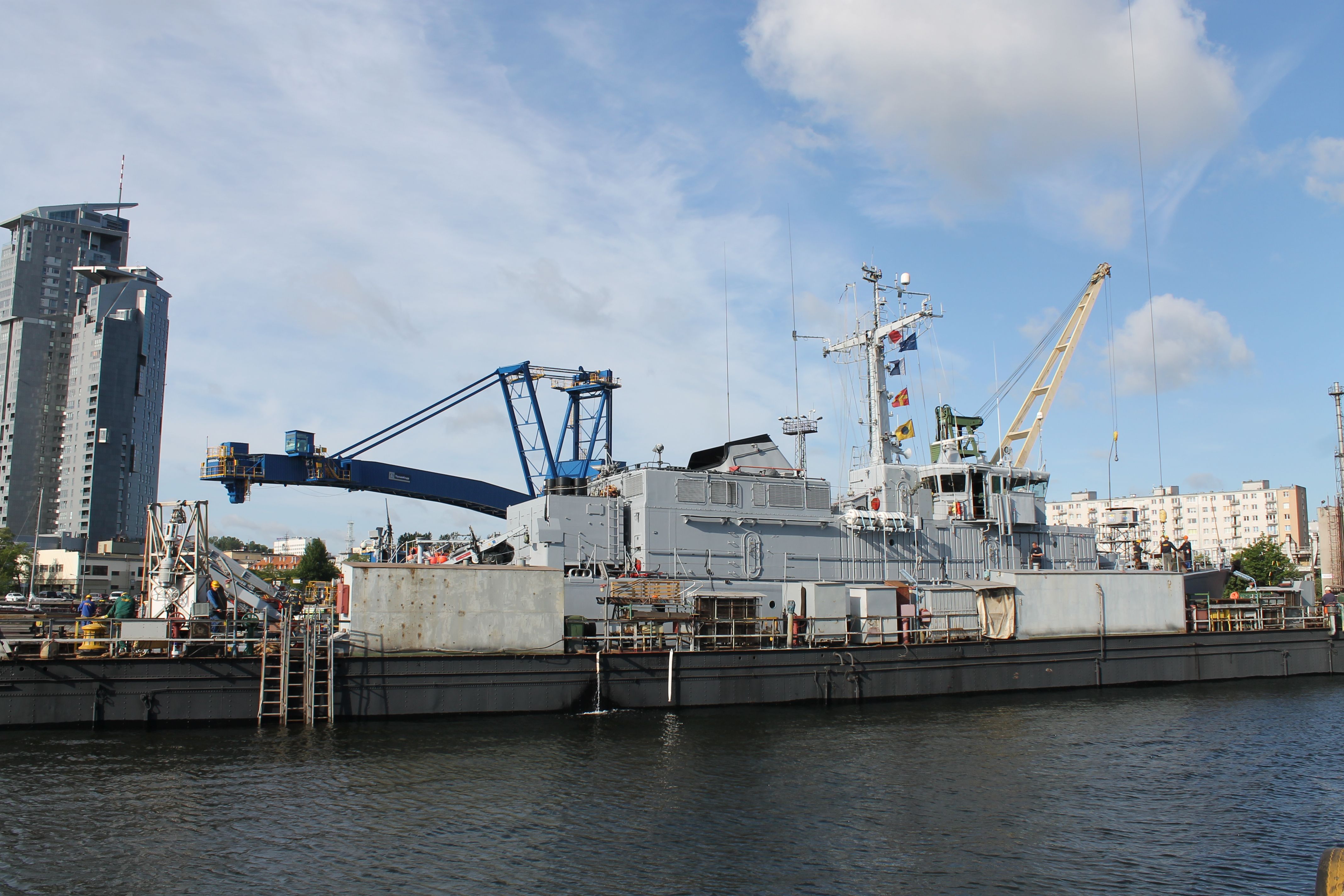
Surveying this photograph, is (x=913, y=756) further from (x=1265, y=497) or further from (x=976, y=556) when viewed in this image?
(x=1265, y=497)

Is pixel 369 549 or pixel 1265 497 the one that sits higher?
pixel 1265 497

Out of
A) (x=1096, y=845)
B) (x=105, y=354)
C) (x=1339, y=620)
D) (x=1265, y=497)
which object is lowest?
(x=1096, y=845)

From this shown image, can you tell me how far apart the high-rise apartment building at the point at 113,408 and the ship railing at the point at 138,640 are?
4247 inches

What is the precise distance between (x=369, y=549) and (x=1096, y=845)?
104ft

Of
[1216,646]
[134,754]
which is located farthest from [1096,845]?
[1216,646]

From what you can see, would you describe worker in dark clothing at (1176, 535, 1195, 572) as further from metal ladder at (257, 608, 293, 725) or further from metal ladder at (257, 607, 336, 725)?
metal ladder at (257, 608, 293, 725)

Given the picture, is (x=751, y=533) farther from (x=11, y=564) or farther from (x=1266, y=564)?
(x=11, y=564)

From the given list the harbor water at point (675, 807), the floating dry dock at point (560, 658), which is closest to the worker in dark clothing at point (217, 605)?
the floating dry dock at point (560, 658)

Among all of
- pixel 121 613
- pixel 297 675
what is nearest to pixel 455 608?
pixel 297 675

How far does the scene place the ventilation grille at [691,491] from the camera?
31969mm

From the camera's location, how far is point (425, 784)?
19.0 meters

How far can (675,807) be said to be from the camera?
17.7m

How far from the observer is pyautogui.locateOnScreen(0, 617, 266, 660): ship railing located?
23.7 metres

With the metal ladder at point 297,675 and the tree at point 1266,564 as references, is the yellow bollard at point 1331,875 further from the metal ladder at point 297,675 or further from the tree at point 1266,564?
the tree at point 1266,564
